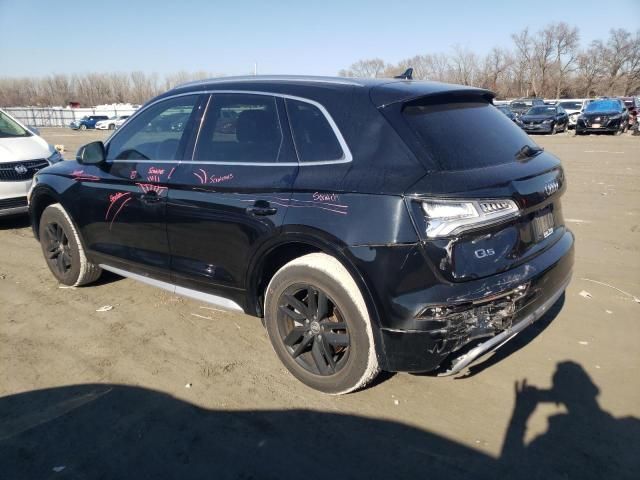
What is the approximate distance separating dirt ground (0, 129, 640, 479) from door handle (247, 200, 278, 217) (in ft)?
3.53

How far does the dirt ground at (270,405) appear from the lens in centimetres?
256

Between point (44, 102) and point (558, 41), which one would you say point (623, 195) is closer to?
point (558, 41)

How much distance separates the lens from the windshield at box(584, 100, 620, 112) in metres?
23.7

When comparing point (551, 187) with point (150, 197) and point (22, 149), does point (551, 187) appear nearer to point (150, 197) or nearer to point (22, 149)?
point (150, 197)

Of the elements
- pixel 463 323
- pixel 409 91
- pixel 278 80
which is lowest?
pixel 463 323

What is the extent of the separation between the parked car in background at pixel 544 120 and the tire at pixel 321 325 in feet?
79.2

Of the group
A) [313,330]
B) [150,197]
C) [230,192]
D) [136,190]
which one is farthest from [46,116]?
[313,330]

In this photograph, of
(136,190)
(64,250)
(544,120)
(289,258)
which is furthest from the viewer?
(544,120)

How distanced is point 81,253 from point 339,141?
9.75ft

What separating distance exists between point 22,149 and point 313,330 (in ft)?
20.3

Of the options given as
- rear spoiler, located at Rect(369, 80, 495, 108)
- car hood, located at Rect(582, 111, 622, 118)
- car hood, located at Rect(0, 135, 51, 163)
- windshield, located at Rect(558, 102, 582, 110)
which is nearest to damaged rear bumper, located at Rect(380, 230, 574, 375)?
rear spoiler, located at Rect(369, 80, 495, 108)

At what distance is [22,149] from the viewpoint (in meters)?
7.31

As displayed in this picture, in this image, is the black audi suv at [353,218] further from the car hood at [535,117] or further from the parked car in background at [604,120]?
the car hood at [535,117]

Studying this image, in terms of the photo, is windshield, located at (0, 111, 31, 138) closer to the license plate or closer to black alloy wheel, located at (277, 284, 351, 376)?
black alloy wheel, located at (277, 284, 351, 376)
